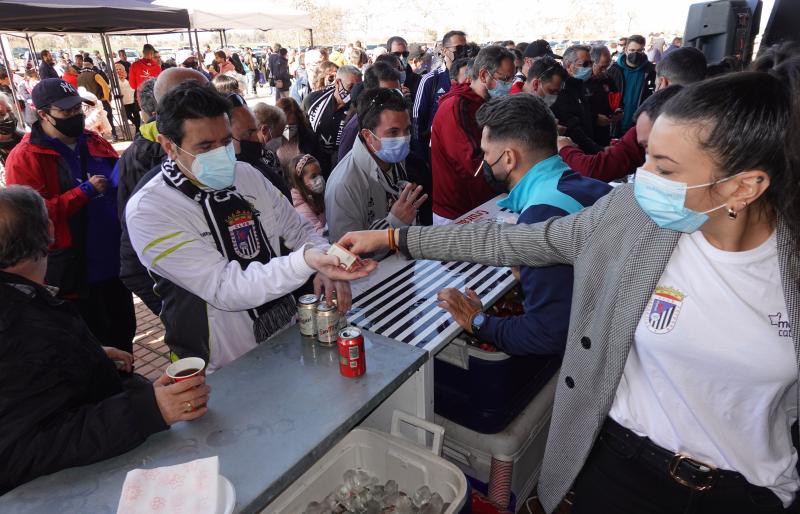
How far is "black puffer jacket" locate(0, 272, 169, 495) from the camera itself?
129 cm

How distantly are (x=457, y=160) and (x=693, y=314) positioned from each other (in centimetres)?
284

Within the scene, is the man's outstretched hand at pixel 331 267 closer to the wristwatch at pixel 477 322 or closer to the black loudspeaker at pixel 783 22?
the wristwatch at pixel 477 322

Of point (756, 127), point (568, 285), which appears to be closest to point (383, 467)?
point (568, 285)

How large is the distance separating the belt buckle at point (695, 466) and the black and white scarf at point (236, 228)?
160cm

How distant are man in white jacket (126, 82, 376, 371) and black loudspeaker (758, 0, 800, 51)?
195 inches

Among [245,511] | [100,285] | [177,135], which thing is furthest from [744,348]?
[100,285]

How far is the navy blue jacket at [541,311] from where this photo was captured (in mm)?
1877

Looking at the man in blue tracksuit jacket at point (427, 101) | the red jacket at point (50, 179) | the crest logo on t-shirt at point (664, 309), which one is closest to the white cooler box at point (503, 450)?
the crest logo on t-shirt at point (664, 309)

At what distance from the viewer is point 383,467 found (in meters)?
1.83

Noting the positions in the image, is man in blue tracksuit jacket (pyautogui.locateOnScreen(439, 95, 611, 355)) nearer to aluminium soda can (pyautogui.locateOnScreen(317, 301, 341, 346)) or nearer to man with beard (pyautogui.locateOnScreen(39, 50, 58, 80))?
aluminium soda can (pyautogui.locateOnScreen(317, 301, 341, 346))

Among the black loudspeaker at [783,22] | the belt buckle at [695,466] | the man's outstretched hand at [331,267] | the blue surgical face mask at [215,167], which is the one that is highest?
the black loudspeaker at [783,22]

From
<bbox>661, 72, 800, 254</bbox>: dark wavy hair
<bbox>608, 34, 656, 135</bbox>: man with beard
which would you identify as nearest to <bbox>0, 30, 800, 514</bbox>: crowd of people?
<bbox>661, 72, 800, 254</bbox>: dark wavy hair

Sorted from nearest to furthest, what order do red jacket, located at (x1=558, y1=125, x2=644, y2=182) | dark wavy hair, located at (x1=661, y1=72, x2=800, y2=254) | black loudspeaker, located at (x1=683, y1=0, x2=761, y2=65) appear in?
1. dark wavy hair, located at (x1=661, y1=72, x2=800, y2=254)
2. red jacket, located at (x1=558, y1=125, x2=644, y2=182)
3. black loudspeaker, located at (x1=683, y1=0, x2=761, y2=65)

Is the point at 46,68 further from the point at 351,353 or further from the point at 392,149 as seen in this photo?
the point at 351,353
